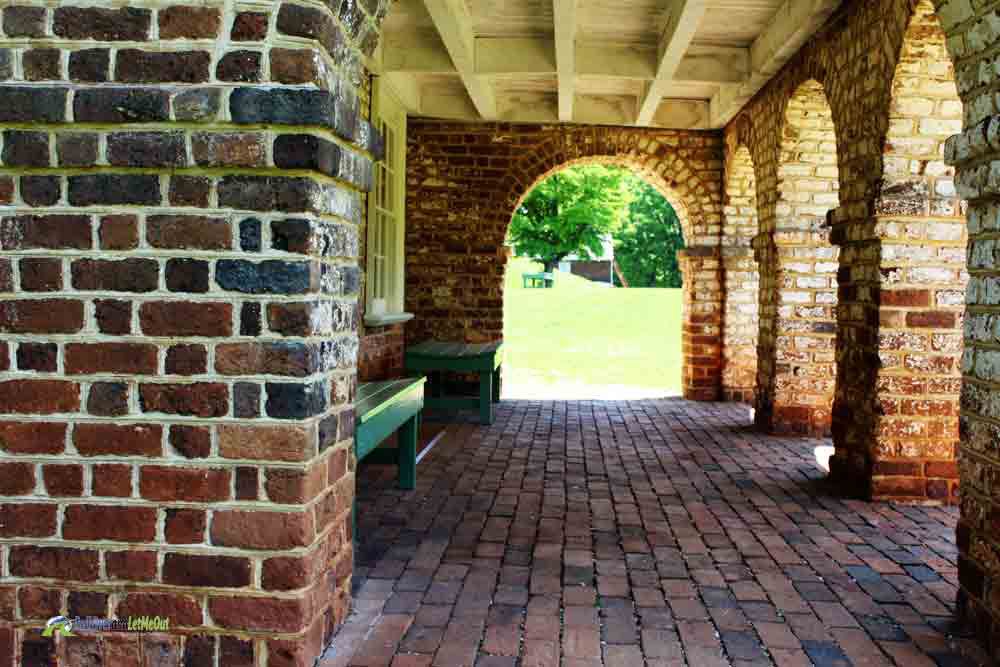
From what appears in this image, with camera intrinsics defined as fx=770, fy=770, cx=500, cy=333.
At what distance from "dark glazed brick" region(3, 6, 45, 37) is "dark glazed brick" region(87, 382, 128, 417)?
3.36 ft

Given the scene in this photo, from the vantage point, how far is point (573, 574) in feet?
11.1

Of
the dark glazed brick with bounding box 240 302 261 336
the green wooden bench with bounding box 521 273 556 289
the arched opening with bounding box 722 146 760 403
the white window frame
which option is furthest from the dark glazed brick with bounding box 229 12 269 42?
the green wooden bench with bounding box 521 273 556 289

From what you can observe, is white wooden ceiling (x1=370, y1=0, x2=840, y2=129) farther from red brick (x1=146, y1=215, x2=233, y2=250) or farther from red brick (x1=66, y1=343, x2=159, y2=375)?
red brick (x1=66, y1=343, x2=159, y2=375)

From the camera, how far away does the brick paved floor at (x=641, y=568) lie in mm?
2670

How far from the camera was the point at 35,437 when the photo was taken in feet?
7.45

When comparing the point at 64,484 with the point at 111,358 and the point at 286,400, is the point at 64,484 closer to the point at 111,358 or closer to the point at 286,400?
the point at 111,358

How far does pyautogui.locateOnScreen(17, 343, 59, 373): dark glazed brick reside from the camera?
89.0 inches

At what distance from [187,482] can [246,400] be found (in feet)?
0.99

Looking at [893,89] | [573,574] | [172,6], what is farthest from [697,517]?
[172,6]

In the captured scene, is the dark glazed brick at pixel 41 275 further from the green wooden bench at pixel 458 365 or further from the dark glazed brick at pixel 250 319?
the green wooden bench at pixel 458 365

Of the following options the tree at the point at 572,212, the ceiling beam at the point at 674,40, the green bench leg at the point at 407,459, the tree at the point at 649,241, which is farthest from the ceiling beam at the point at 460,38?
the tree at the point at 649,241

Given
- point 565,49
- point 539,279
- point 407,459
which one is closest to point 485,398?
point 407,459

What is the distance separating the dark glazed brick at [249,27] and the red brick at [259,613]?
5.32 feet

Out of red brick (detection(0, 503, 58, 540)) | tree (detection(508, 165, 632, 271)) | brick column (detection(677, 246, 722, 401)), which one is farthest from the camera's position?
tree (detection(508, 165, 632, 271))
